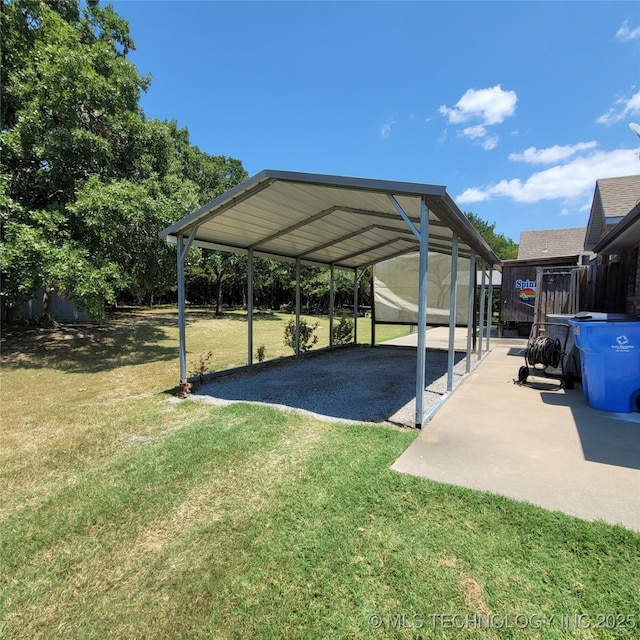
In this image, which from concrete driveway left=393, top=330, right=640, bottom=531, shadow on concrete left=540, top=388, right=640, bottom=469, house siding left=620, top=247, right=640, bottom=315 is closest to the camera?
concrete driveway left=393, top=330, right=640, bottom=531

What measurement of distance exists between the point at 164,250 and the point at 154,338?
14.1ft

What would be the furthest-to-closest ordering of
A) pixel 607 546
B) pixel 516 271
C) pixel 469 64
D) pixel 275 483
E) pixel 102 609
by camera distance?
pixel 516 271
pixel 469 64
pixel 275 483
pixel 607 546
pixel 102 609

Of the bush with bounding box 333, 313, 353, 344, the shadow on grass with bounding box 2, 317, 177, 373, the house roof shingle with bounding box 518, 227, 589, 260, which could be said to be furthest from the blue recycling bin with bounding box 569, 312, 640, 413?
the house roof shingle with bounding box 518, 227, 589, 260

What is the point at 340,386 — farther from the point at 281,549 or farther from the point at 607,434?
the point at 281,549

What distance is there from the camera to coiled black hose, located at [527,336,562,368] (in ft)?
19.6

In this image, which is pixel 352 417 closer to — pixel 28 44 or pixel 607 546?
pixel 607 546

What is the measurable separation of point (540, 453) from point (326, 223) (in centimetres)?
475

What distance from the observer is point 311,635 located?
1643 millimetres

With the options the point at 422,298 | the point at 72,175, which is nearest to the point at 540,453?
the point at 422,298

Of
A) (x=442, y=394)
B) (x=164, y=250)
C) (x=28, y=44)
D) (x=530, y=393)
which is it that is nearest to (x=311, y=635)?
(x=442, y=394)

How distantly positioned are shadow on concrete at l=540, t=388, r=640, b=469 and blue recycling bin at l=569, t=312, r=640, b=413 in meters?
0.16

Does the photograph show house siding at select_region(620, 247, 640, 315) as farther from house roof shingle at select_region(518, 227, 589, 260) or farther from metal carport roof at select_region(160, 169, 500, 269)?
house roof shingle at select_region(518, 227, 589, 260)

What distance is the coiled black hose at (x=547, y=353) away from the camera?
5965 mm

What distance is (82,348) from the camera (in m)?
10.2
